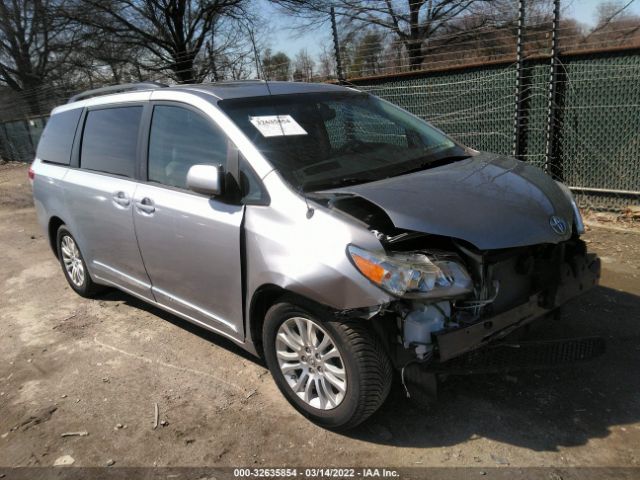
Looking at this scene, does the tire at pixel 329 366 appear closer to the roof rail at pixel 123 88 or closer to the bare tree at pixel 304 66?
the roof rail at pixel 123 88

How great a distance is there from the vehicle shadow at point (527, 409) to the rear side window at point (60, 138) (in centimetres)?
371

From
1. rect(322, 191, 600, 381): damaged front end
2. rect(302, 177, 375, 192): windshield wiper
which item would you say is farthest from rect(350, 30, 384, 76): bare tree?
rect(322, 191, 600, 381): damaged front end

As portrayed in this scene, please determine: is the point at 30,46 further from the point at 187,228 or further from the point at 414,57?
the point at 187,228

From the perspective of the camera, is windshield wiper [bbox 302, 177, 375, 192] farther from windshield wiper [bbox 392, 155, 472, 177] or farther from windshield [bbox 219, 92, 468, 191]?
windshield wiper [bbox 392, 155, 472, 177]

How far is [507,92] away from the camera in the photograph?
7078 millimetres

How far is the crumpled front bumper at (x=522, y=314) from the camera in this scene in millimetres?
2533

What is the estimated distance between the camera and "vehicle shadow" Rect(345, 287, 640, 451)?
9.21 feet

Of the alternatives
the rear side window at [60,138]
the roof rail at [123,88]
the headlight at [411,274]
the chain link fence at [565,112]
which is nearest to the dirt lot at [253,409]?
the headlight at [411,274]

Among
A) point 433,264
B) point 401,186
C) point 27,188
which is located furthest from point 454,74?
point 27,188

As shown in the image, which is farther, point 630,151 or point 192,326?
point 630,151

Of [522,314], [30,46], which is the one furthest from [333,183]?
[30,46]

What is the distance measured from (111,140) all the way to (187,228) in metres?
1.46

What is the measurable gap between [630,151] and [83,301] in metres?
6.16

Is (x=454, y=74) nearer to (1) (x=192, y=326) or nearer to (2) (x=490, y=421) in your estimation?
(1) (x=192, y=326)
